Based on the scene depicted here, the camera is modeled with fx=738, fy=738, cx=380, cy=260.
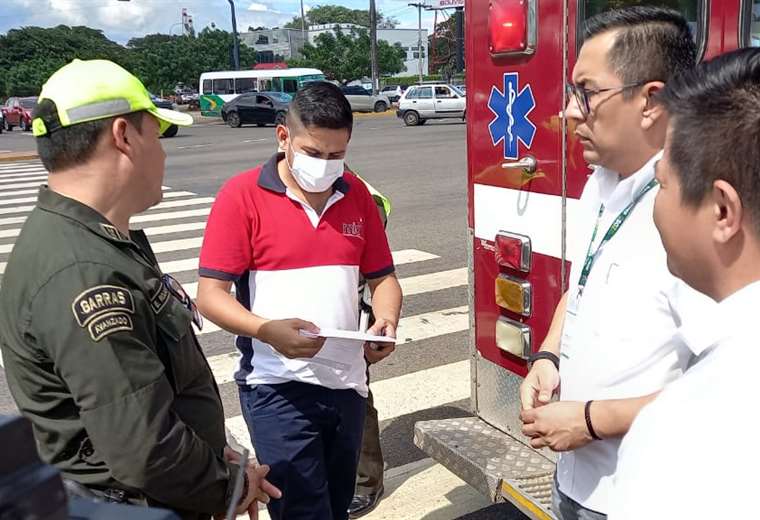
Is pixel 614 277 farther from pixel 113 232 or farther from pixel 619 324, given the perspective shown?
pixel 113 232

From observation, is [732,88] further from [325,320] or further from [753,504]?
[325,320]

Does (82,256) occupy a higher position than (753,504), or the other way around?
(82,256)

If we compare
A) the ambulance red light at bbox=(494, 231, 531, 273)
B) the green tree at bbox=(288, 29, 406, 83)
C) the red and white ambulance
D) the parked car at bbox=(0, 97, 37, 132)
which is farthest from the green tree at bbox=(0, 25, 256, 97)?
the ambulance red light at bbox=(494, 231, 531, 273)

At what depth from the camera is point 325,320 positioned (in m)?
2.56

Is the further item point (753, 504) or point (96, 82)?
point (96, 82)

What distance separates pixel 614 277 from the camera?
1744 mm

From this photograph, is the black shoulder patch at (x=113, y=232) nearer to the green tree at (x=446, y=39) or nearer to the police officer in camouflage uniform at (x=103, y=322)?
the police officer in camouflage uniform at (x=103, y=322)

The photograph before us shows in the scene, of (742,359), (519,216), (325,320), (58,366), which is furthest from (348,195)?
(742,359)

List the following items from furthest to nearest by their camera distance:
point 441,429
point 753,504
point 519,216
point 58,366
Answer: point 441,429, point 519,216, point 58,366, point 753,504

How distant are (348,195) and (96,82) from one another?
117 centimetres

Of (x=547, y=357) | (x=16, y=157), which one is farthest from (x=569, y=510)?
(x=16, y=157)

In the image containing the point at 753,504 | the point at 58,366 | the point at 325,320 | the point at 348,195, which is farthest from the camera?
the point at 348,195

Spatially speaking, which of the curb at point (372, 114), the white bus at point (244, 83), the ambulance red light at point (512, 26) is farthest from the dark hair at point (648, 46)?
the white bus at point (244, 83)

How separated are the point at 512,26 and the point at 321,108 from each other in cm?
85
